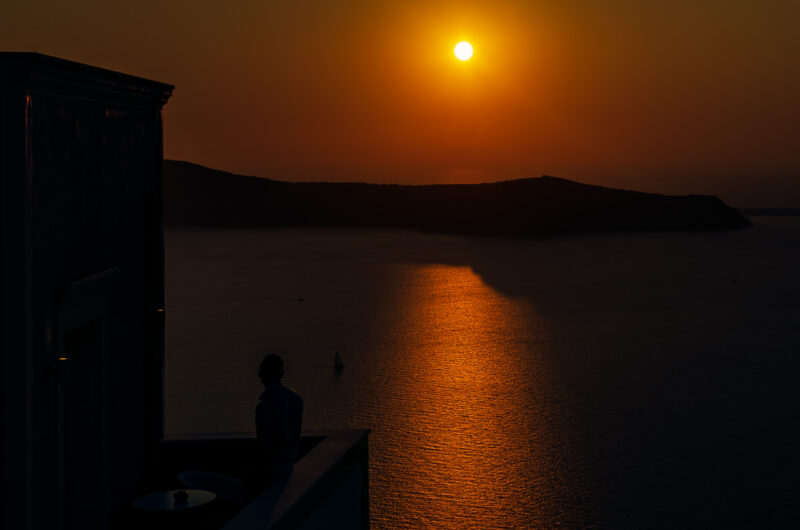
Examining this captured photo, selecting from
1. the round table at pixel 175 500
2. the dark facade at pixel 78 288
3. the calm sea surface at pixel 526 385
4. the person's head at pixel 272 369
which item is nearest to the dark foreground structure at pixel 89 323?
the dark facade at pixel 78 288

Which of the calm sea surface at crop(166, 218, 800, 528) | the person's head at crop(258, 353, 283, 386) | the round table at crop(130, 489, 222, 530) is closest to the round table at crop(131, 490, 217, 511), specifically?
the round table at crop(130, 489, 222, 530)

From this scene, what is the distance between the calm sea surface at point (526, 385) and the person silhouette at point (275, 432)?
1105 centimetres

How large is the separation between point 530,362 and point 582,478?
1716 cm

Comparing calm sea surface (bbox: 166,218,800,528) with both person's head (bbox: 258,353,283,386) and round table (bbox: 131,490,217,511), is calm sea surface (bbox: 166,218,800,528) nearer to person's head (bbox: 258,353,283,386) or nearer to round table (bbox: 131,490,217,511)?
round table (bbox: 131,490,217,511)

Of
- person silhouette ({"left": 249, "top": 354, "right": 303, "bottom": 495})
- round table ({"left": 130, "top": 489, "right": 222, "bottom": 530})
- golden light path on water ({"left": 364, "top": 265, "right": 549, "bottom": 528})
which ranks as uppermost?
person silhouette ({"left": 249, "top": 354, "right": 303, "bottom": 495})

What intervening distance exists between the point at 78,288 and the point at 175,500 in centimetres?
181

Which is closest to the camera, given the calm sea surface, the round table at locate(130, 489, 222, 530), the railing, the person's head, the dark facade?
the dark facade

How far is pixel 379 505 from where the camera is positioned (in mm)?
17953

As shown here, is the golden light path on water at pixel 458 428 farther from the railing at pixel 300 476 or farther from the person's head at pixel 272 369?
the person's head at pixel 272 369

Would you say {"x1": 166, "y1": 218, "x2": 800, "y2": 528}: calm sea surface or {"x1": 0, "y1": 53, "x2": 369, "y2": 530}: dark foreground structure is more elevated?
{"x1": 0, "y1": 53, "x2": 369, "y2": 530}: dark foreground structure

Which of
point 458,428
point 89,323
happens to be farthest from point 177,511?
Result: point 458,428

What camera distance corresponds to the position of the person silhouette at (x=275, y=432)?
20.2ft

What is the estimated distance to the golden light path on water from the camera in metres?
18.3

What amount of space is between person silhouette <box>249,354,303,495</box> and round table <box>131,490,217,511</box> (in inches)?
24.7
